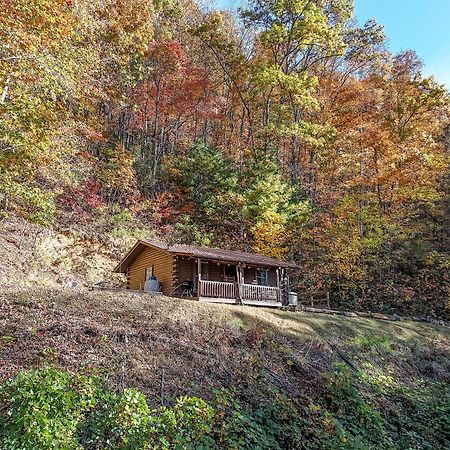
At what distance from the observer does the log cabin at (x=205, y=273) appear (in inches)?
706

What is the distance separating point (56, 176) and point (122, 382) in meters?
9.71

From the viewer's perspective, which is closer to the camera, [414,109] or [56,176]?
[56,176]

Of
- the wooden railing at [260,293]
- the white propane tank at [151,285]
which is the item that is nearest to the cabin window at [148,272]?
the white propane tank at [151,285]

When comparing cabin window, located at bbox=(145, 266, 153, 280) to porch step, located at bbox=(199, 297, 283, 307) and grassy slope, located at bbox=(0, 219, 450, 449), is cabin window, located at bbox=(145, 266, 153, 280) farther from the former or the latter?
grassy slope, located at bbox=(0, 219, 450, 449)

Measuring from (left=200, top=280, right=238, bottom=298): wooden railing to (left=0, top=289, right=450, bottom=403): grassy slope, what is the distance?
266 centimetres

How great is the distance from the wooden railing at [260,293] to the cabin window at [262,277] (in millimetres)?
1527

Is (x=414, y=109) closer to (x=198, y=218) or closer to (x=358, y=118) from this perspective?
(x=358, y=118)

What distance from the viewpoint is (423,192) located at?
87.0 ft

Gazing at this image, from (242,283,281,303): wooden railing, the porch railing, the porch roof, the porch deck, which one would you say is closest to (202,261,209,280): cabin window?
the porch roof

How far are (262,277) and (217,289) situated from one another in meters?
4.36

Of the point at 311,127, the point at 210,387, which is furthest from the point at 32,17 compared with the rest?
the point at 311,127

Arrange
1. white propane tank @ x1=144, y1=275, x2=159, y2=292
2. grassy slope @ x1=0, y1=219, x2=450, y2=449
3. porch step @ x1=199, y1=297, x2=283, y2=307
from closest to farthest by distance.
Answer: grassy slope @ x1=0, y1=219, x2=450, y2=449 < porch step @ x1=199, y1=297, x2=283, y2=307 < white propane tank @ x1=144, y1=275, x2=159, y2=292

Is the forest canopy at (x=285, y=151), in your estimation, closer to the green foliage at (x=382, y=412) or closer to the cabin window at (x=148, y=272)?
the cabin window at (x=148, y=272)

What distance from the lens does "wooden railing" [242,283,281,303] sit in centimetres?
1894
